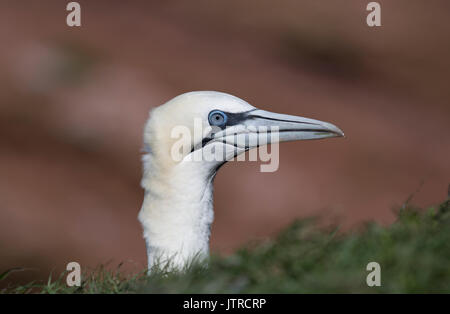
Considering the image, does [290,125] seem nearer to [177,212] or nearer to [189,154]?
[189,154]

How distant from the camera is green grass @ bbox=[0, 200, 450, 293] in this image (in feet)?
11.0

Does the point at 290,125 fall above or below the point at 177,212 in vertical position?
above

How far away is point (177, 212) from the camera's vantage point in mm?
5727

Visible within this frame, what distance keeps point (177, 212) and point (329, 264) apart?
2370mm

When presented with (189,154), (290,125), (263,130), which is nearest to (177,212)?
(189,154)

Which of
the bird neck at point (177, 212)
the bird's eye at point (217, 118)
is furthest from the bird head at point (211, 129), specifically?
the bird neck at point (177, 212)

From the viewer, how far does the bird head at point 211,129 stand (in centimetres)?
587

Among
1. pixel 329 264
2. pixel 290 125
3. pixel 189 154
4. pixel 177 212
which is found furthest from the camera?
pixel 290 125

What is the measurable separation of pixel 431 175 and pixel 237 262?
2164 cm

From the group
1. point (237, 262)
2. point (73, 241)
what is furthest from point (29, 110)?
point (237, 262)

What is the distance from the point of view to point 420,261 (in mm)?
3400

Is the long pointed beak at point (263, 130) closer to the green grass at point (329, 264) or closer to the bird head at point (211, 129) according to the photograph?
the bird head at point (211, 129)

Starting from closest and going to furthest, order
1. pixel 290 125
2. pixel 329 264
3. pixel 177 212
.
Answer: pixel 329 264, pixel 177 212, pixel 290 125
